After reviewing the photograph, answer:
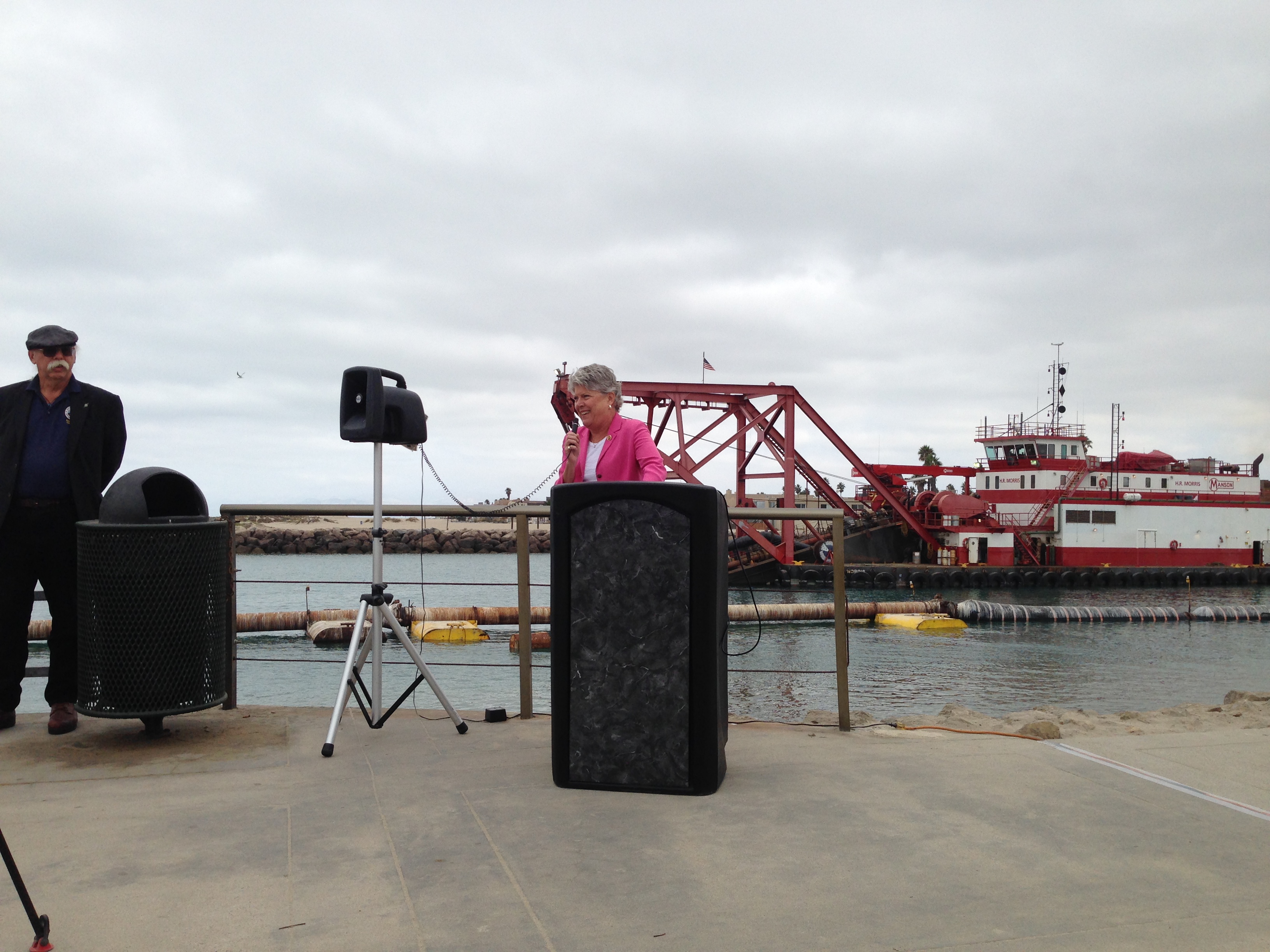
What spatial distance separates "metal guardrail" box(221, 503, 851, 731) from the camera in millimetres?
4195

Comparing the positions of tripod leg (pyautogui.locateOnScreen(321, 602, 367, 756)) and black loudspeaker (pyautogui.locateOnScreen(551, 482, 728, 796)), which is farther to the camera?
tripod leg (pyautogui.locateOnScreen(321, 602, 367, 756))

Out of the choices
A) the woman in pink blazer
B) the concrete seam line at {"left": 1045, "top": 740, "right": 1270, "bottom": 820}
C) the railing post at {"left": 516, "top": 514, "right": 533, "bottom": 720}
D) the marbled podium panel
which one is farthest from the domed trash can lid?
the concrete seam line at {"left": 1045, "top": 740, "right": 1270, "bottom": 820}

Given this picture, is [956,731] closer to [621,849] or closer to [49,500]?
[621,849]

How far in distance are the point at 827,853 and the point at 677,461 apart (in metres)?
A: 31.3

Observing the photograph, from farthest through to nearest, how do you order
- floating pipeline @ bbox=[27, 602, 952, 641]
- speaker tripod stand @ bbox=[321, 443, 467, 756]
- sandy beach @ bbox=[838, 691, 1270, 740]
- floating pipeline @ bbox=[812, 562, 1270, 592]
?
floating pipeline @ bbox=[812, 562, 1270, 592], floating pipeline @ bbox=[27, 602, 952, 641], sandy beach @ bbox=[838, 691, 1270, 740], speaker tripod stand @ bbox=[321, 443, 467, 756]

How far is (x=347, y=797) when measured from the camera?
3039 millimetres

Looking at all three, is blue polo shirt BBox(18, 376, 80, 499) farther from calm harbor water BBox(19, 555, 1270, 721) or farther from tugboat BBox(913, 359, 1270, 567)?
tugboat BBox(913, 359, 1270, 567)

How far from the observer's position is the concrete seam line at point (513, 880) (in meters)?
2.04

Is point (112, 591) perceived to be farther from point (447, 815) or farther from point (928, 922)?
point (928, 922)

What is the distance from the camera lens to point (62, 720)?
12.9 ft

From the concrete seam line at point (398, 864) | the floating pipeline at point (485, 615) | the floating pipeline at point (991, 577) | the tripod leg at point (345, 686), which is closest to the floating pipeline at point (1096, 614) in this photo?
the floating pipeline at point (485, 615)

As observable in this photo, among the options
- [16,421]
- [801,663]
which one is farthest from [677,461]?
[16,421]

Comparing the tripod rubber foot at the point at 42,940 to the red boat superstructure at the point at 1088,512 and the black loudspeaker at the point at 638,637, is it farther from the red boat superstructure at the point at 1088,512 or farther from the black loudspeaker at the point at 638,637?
the red boat superstructure at the point at 1088,512

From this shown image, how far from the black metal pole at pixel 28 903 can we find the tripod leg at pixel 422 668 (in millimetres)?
1929
